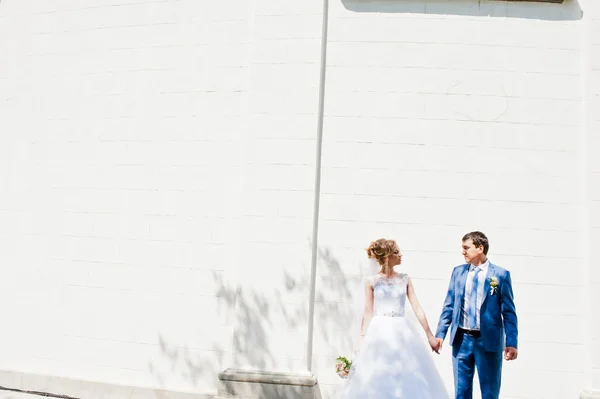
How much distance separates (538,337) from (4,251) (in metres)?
6.49

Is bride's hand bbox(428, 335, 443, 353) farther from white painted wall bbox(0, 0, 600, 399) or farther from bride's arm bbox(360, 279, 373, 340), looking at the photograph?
white painted wall bbox(0, 0, 600, 399)

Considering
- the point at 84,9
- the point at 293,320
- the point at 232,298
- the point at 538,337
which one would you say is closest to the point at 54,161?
the point at 84,9

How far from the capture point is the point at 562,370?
17.5 feet

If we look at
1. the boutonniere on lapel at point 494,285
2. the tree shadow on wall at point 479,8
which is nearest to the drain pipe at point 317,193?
the tree shadow on wall at point 479,8

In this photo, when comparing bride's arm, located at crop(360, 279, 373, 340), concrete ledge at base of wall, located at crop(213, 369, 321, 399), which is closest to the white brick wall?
concrete ledge at base of wall, located at crop(213, 369, 321, 399)

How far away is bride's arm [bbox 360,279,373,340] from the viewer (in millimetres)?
4793

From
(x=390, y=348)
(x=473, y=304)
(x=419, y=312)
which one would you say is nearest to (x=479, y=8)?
(x=473, y=304)

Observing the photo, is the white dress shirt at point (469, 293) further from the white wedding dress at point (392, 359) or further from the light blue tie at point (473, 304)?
the white wedding dress at point (392, 359)

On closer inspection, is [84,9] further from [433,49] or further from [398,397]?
[398,397]

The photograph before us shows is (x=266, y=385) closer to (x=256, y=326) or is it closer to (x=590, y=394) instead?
(x=256, y=326)

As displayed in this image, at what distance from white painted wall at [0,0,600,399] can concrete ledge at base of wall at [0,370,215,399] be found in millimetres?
91

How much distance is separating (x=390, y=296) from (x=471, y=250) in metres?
0.85

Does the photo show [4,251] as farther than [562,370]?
Yes

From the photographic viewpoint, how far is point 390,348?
4551mm
